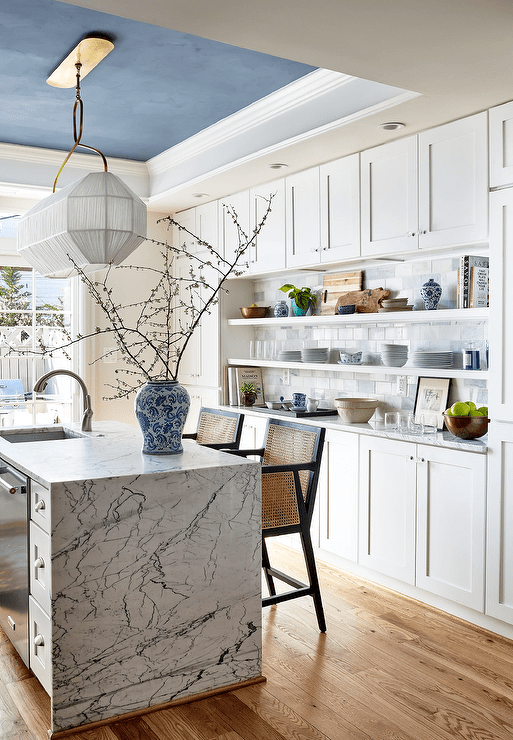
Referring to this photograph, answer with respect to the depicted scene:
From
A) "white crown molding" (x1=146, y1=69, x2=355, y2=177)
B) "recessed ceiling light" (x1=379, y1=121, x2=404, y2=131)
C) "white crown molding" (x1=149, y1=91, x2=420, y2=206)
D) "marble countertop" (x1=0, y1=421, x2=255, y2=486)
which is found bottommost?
"marble countertop" (x1=0, y1=421, x2=255, y2=486)

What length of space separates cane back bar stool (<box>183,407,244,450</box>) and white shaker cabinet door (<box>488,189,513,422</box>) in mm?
1308

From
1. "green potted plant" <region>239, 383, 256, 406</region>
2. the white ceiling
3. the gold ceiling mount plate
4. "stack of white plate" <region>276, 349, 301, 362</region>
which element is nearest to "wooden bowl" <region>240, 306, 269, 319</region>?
"stack of white plate" <region>276, 349, 301, 362</region>

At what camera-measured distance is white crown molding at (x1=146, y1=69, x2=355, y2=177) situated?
3.73 meters

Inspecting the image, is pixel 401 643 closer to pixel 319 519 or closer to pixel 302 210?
pixel 319 519

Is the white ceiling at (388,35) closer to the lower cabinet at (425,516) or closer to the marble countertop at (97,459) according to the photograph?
the marble countertop at (97,459)

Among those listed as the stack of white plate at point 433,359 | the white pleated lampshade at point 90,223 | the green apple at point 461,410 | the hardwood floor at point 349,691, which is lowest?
the hardwood floor at point 349,691

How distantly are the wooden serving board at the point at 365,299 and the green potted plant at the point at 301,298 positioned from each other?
31cm

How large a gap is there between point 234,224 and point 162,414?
9.05ft

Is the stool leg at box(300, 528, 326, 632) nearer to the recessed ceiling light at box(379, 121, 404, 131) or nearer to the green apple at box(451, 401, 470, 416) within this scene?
the green apple at box(451, 401, 470, 416)

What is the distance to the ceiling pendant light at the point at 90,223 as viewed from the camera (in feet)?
9.69

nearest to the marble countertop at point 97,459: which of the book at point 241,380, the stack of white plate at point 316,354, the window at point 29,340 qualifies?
the stack of white plate at point 316,354

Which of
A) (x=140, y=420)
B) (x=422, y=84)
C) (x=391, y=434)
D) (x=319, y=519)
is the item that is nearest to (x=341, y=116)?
(x=422, y=84)

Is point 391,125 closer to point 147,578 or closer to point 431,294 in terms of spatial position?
point 431,294

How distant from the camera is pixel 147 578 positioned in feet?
7.88
